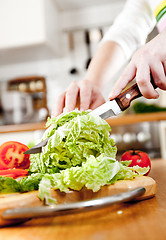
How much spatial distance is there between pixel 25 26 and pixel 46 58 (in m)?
0.70

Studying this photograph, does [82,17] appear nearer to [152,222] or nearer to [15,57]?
[15,57]

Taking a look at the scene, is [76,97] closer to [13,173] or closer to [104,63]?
[104,63]

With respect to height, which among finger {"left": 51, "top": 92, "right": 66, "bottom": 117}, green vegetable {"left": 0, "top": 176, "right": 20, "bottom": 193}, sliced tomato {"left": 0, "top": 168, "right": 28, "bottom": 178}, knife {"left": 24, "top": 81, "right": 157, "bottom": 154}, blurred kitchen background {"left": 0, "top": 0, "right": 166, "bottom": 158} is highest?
blurred kitchen background {"left": 0, "top": 0, "right": 166, "bottom": 158}

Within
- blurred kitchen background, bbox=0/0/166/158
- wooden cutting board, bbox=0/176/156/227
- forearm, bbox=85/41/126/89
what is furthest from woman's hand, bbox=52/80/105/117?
blurred kitchen background, bbox=0/0/166/158

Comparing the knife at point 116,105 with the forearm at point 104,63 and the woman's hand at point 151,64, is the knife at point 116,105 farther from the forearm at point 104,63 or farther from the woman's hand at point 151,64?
the forearm at point 104,63

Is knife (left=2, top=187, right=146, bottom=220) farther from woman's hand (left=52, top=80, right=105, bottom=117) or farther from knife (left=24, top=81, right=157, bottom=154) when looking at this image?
woman's hand (left=52, top=80, right=105, bottom=117)

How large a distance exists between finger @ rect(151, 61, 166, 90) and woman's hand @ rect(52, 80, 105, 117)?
1.16 feet

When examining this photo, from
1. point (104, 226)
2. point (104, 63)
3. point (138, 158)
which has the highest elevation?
point (104, 63)

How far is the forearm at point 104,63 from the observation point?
134cm

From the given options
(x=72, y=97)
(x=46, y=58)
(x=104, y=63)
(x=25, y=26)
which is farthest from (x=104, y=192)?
(x=46, y=58)

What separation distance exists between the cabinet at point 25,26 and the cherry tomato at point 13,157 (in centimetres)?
241

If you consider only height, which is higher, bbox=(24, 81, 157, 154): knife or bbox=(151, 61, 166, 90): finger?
bbox=(151, 61, 166, 90): finger

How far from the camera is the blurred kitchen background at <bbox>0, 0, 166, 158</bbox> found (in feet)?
9.98

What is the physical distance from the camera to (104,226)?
50 centimetres
